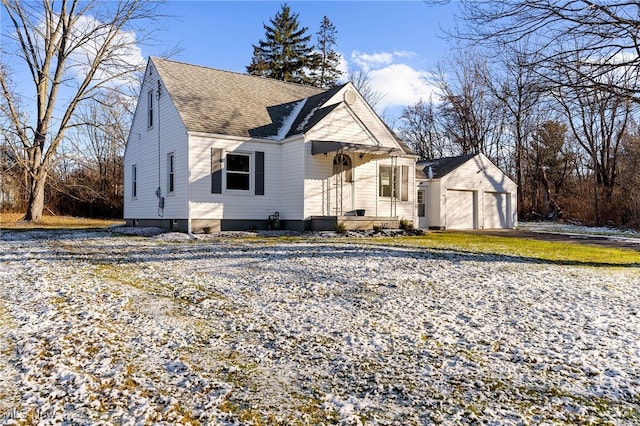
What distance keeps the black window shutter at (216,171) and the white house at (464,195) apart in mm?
10441

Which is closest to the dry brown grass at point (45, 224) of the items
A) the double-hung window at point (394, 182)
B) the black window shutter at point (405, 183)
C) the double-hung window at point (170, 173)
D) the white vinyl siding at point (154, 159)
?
the white vinyl siding at point (154, 159)

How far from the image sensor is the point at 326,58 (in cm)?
3875

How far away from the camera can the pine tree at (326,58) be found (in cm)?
3838

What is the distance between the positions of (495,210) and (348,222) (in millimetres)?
11938

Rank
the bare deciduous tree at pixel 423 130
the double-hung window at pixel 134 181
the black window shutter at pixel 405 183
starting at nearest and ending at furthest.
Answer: the black window shutter at pixel 405 183
the double-hung window at pixel 134 181
the bare deciduous tree at pixel 423 130

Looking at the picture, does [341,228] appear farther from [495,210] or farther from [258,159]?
[495,210]

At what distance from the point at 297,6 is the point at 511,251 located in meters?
34.7

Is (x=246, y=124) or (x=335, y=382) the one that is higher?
(x=246, y=124)

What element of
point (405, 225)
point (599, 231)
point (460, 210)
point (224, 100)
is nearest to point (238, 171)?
point (224, 100)

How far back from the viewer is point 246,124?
14.9 meters

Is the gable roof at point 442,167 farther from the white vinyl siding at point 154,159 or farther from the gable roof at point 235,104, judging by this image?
the white vinyl siding at point 154,159

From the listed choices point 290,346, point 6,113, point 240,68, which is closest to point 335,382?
point 290,346

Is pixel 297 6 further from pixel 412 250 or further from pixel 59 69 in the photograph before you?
pixel 412 250

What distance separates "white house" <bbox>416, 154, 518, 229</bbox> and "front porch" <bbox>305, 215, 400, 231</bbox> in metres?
6.83
